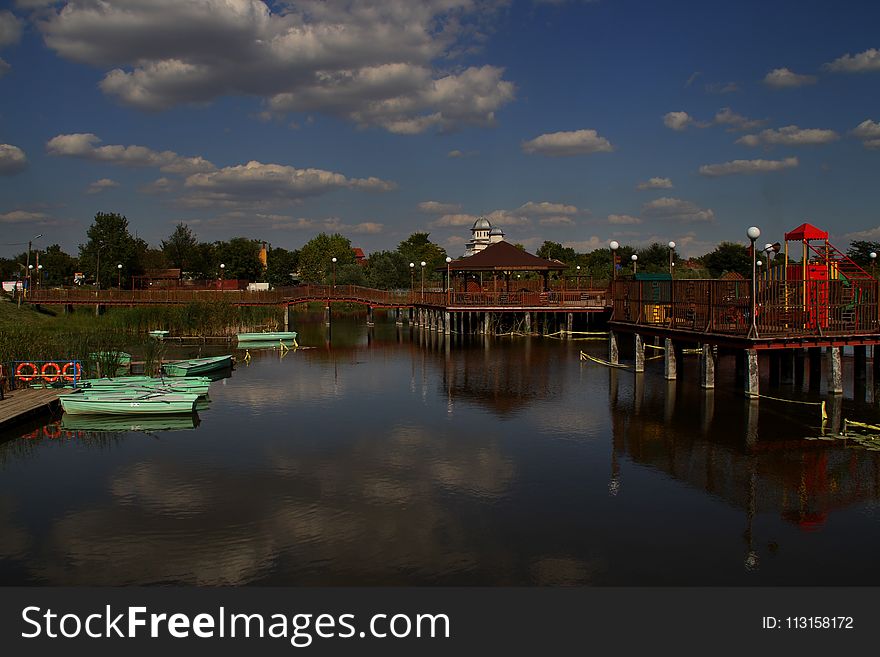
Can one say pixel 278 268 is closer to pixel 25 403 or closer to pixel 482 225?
pixel 482 225

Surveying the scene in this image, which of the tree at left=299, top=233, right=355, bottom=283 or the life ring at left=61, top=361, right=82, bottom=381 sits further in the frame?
the tree at left=299, top=233, right=355, bottom=283

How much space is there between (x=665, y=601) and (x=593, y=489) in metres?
5.33

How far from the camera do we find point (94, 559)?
12.4 meters

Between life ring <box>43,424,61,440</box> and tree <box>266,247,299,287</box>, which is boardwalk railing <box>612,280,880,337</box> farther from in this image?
tree <box>266,247,299,287</box>

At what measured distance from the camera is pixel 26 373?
27.2m

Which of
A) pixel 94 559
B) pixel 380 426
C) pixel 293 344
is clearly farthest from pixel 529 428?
pixel 293 344

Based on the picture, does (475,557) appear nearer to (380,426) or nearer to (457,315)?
(380,426)

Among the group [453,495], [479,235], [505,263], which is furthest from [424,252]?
[453,495]

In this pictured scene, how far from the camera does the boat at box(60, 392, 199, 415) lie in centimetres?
2362

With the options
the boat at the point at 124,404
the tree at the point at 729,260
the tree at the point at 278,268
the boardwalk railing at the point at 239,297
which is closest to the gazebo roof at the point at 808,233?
the boat at the point at 124,404

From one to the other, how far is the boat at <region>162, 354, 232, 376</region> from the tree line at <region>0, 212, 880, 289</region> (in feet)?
124

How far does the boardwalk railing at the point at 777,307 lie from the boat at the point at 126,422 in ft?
61.7

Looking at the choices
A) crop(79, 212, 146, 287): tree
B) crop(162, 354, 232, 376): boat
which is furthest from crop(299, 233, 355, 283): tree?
crop(162, 354, 232, 376): boat

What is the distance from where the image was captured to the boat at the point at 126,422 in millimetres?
23058
